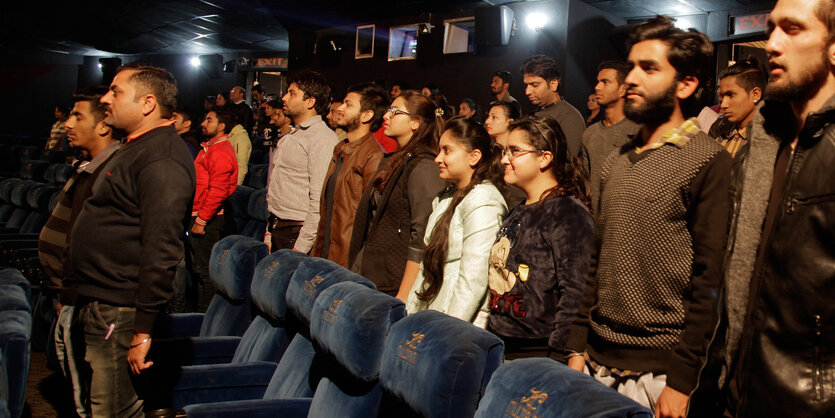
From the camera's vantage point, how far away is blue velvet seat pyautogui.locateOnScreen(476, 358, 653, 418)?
110 cm

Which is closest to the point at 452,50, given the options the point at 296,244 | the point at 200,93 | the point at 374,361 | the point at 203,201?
the point at 203,201

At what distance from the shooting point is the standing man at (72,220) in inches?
93.1

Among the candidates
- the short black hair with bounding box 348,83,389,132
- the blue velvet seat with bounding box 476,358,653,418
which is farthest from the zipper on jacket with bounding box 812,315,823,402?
the short black hair with bounding box 348,83,389,132

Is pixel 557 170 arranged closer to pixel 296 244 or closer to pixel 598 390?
pixel 598 390

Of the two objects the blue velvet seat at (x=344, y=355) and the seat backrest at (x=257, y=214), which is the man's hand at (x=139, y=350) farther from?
the seat backrest at (x=257, y=214)

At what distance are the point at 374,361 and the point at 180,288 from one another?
318cm

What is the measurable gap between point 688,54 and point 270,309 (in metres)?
1.75

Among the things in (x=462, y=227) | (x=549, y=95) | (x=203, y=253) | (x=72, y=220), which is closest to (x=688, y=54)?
(x=462, y=227)

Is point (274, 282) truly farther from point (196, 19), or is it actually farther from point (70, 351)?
point (196, 19)

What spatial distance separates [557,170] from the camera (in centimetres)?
221

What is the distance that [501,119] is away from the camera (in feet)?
12.0

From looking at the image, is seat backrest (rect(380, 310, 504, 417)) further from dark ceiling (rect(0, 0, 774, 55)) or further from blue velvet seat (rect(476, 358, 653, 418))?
dark ceiling (rect(0, 0, 774, 55))

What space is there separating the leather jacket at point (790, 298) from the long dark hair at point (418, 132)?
5.68ft

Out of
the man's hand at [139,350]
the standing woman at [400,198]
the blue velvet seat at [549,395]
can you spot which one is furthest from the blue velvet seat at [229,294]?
the blue velvet seat at [549,395]
